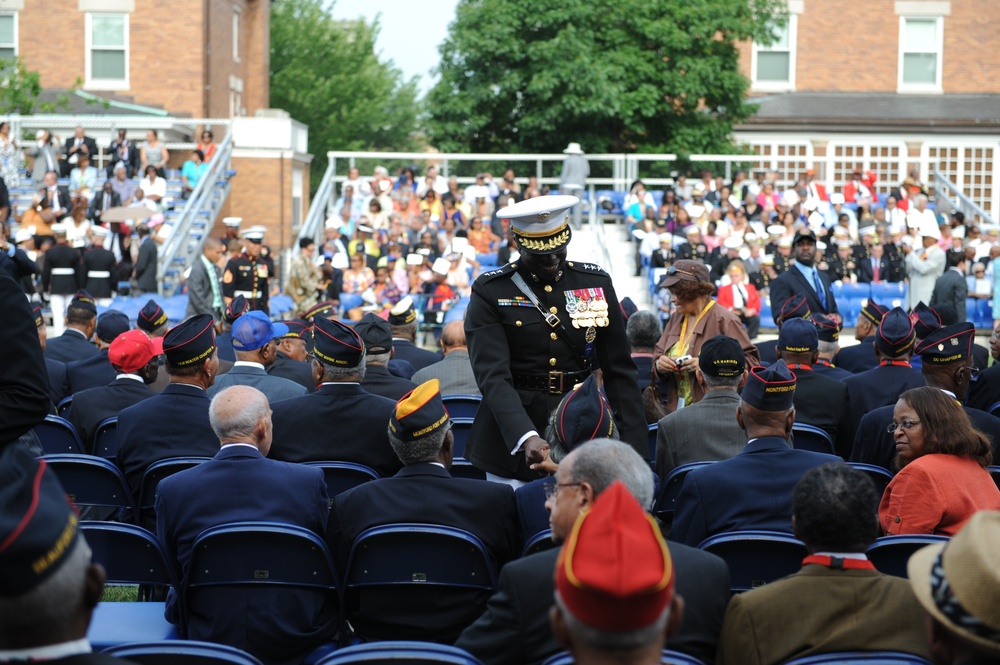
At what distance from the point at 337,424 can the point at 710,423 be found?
1.88 m

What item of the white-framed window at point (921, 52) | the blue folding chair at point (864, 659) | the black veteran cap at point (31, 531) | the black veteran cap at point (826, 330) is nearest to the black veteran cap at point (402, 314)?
the black veteran cap at point (826, 330)

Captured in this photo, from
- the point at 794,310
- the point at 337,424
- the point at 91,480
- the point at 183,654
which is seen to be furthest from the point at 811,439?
the point at 183,654

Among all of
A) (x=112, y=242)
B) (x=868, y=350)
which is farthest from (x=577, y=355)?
(x=112, y=242)

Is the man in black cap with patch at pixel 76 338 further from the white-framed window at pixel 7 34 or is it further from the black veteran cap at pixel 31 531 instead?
the white-framed window at pixel 7 34

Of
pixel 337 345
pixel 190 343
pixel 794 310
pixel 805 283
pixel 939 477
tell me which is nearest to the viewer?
pixel 939 477

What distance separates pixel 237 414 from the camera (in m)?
4.90

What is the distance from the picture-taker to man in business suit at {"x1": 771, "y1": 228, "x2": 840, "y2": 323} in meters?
11.7

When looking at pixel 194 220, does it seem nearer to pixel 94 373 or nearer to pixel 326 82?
pixel 94 373

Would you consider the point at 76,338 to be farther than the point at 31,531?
Yes

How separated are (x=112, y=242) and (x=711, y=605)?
1882 centimetres

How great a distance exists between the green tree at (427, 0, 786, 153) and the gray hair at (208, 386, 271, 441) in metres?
24.4

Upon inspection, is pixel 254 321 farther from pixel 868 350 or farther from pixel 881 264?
pixel 881 264

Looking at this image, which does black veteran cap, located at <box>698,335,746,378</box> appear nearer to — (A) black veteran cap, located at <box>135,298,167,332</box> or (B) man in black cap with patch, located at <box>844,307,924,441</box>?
(B) man in black cap with patch, located at <box>844,307,924,441</box>

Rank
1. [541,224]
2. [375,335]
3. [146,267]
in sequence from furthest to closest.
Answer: [146,267]
[375,335]
[541,224]
